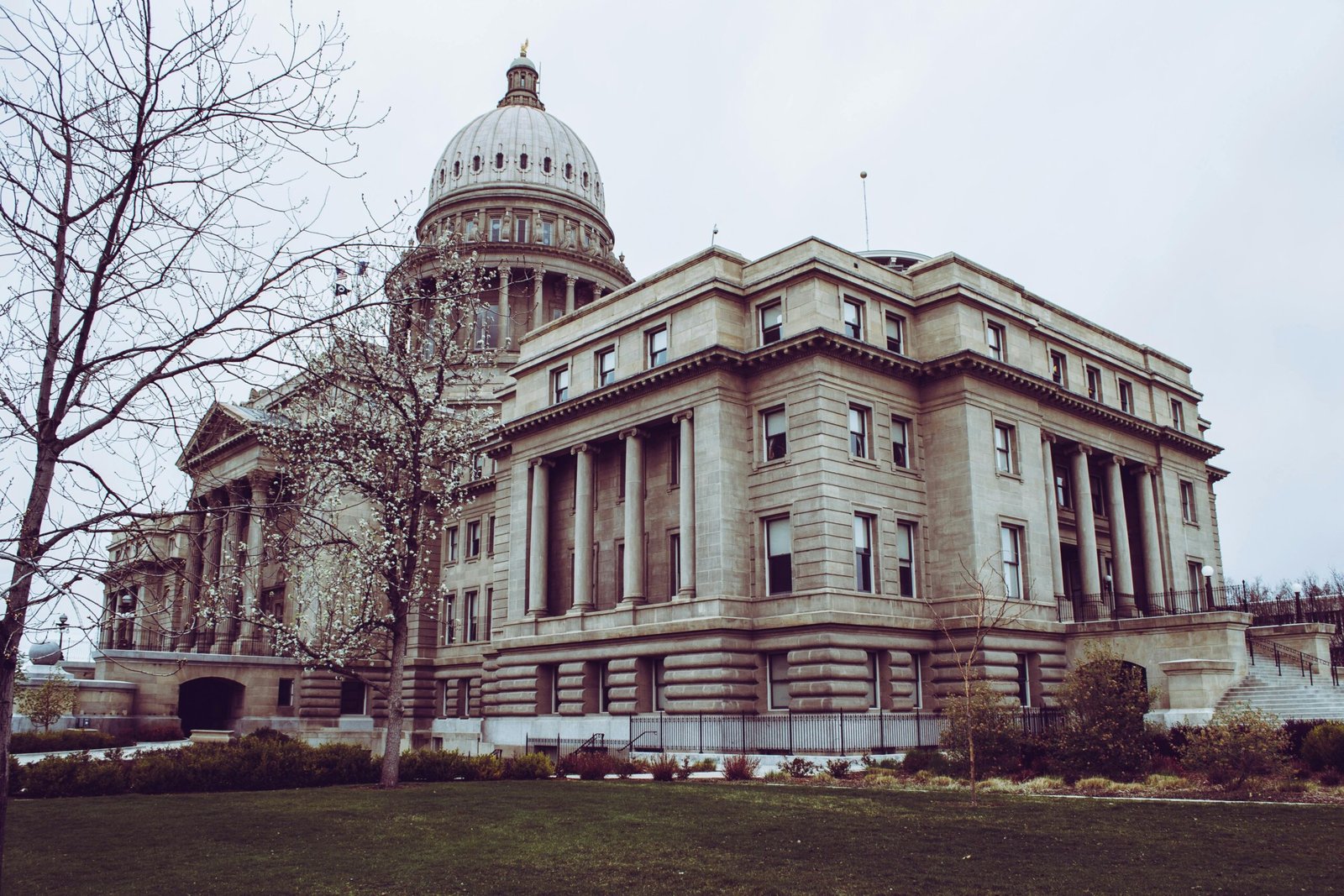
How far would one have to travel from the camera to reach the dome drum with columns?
89.7 m

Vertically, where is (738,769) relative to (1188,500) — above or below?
below

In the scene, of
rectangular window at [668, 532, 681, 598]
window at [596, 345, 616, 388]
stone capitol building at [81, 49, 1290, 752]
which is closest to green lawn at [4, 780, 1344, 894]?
stone capitol building at [81, 49, 1290, 752]

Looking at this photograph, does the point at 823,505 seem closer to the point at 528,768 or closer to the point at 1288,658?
the point at 528,768

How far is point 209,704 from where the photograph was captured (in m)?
68.2

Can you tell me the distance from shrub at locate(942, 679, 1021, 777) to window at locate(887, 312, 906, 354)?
58.7 feet

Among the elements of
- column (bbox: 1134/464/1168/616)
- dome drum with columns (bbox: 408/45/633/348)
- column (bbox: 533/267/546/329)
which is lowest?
column (bbox: 1134/464/1168/616)

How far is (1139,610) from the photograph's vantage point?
51.8 metres

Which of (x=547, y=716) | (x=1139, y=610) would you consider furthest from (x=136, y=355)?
(x=1139, y=610)

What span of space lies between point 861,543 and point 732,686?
7199 millimetres

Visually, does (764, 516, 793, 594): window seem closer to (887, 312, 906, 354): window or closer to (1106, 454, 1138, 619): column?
(887, 312, 906, 354): window

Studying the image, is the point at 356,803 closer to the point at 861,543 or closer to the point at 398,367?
the point at 398,367

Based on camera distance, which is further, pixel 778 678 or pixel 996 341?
pixel 996 341

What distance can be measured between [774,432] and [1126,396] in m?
22.6

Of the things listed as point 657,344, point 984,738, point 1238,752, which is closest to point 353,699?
point 657,344
